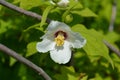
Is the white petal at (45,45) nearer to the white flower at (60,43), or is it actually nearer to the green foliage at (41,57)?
the white flower at (60,43)

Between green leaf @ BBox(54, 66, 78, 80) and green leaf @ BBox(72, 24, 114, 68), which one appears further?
green leaf @ BBox(54, 66, 78, 80)

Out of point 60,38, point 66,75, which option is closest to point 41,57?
point 66,75

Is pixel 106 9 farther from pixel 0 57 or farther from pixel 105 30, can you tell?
pixel 0 57

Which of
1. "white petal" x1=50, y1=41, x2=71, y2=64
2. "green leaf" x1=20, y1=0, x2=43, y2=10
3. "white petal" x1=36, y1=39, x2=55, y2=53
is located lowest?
"white petal" x1=50, y1=41, x2=71, y2=64

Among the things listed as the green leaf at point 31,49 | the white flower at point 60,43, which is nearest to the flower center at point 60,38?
the white flower at point 60,43

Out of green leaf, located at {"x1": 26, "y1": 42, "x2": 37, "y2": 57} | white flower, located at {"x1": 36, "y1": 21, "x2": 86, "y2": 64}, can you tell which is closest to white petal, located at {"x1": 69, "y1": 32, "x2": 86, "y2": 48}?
white flower, located at {"x1": 36, "y1": 21, "x2": 86, "y2": 64}

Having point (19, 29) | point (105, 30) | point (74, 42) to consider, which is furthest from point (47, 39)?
point (105, 30)

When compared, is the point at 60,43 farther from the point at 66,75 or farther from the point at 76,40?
the point at 66,75

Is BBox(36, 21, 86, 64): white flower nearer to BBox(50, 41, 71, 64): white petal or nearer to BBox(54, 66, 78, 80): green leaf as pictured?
BBox(50, 41, 71, 64): white petal
